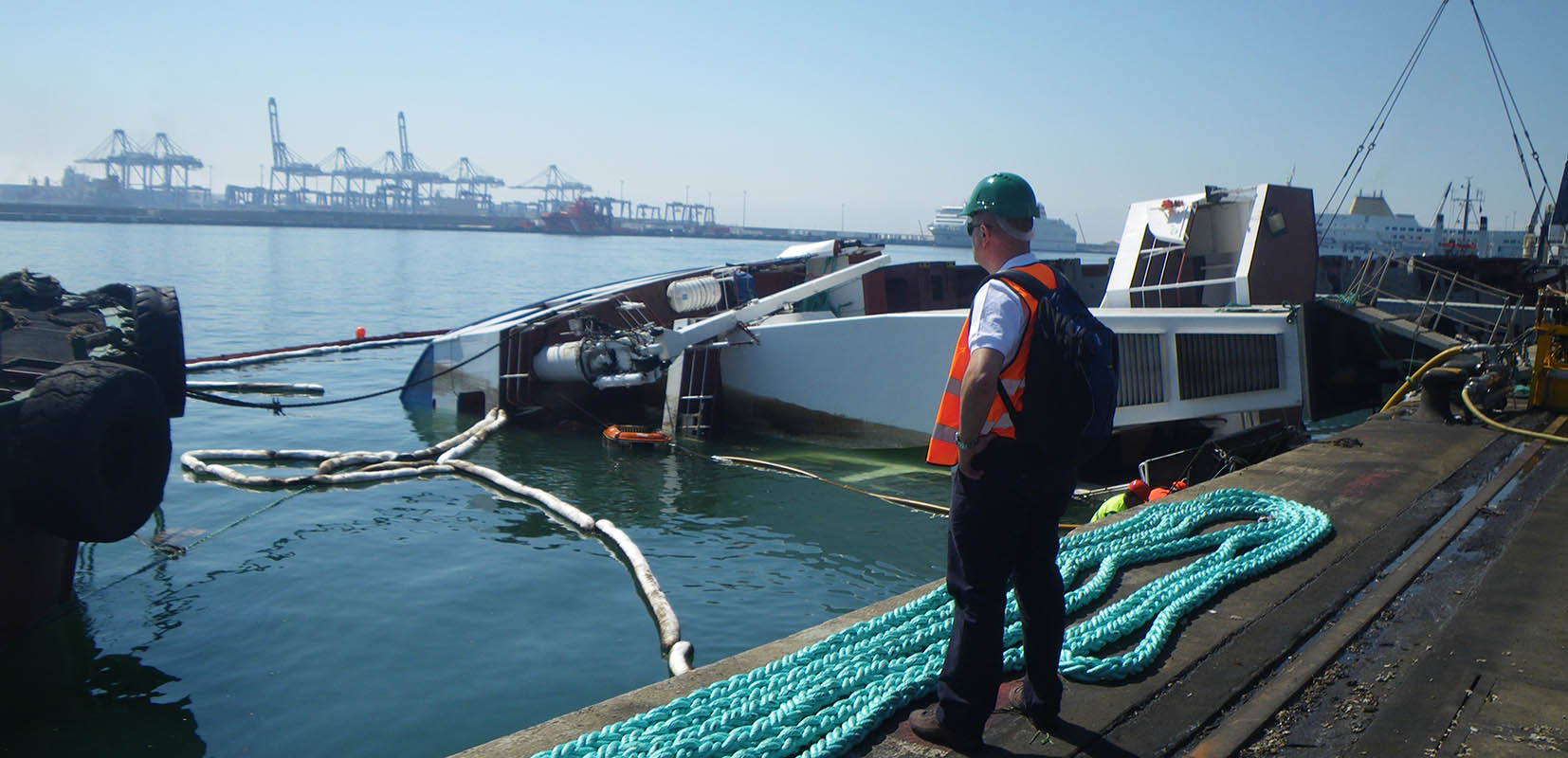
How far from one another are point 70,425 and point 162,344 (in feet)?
5.81

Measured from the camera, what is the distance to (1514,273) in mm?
30031

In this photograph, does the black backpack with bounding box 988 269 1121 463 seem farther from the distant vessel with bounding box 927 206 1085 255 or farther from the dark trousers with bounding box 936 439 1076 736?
the distant vessel with bounding box 927 206 1085 255

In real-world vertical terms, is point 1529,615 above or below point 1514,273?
below

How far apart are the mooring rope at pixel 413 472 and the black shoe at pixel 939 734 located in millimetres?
5109

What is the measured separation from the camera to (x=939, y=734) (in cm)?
308

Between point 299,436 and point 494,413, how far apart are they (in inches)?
108

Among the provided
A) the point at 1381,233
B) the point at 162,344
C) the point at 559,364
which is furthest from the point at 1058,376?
the point at 1381,233

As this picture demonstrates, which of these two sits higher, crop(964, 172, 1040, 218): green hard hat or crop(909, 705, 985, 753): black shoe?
crop(964, 172, 1040, 218): green hard hat

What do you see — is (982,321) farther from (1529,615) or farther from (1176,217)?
(1176,217)

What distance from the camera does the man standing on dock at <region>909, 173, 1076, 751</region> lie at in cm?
292

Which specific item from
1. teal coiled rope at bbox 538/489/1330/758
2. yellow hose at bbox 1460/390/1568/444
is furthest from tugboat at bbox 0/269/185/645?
yellow hose at bbox 1460/390/1568/444

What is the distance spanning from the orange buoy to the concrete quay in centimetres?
937

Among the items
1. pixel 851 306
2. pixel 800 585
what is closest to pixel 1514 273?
pixel 851 306

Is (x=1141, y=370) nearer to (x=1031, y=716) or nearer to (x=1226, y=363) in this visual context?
(x=1226, y=363)
